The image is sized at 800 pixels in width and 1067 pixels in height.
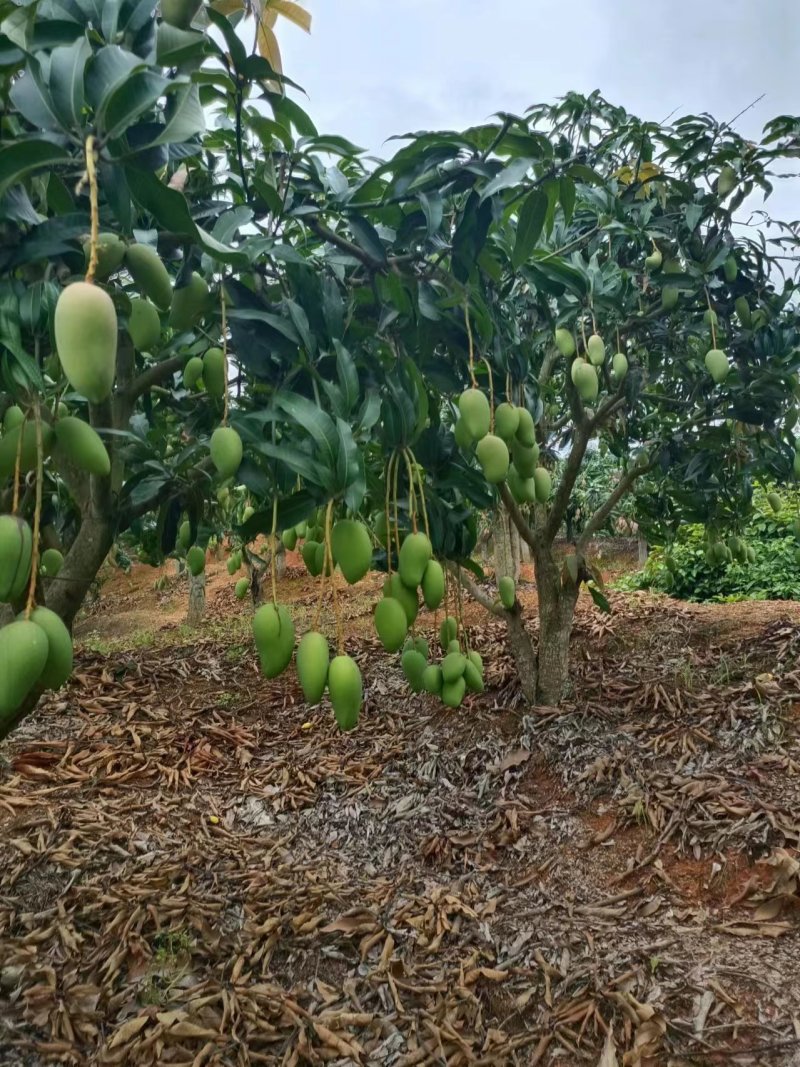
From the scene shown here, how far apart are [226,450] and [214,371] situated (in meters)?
0.26

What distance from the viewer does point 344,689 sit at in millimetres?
1040

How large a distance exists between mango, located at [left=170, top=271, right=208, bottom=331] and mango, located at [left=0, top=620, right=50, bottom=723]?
0.48 m

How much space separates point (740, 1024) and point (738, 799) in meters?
0.80

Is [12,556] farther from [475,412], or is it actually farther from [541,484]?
[541,484]

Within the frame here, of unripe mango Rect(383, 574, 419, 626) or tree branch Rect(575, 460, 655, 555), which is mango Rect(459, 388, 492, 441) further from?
tree branch Rect(575, 460, 655, 555)

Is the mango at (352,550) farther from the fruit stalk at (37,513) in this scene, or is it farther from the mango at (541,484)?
the mango at (541,484)

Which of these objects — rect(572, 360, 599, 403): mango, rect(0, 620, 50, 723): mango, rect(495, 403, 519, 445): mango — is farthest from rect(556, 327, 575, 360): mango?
rect(0, 620, 50, 723): mango

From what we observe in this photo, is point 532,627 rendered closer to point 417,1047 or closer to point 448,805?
point 448,805

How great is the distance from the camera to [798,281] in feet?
8.37

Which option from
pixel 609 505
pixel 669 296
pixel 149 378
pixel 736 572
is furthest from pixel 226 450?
pixel 736 572

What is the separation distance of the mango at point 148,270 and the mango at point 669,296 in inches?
73.2

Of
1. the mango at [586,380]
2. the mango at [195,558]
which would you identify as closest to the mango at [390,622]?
the mango at [586,380]

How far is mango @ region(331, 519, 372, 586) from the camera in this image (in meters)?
1.03

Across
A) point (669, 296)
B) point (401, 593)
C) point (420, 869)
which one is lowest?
point (420, 869)
